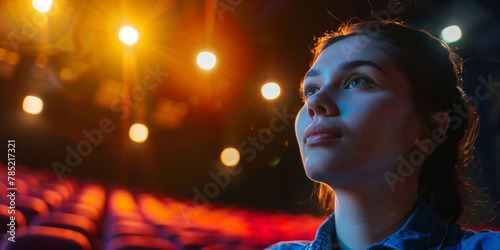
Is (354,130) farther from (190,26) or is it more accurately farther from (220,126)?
(220,126)

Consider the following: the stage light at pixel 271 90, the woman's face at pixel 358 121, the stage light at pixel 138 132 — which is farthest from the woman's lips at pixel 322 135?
the stage light at pixel 138 132

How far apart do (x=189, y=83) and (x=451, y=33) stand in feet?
4.04

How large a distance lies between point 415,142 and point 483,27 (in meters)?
0.85

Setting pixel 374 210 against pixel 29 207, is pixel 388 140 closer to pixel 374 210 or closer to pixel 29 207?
pixel 374 210

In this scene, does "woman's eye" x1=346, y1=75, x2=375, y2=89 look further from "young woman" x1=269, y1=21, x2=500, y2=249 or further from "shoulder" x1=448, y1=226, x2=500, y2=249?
"shoulder" x1=448, y1=226, x2=500, y2=249

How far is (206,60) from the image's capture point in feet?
5.20

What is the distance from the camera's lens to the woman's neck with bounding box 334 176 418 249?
0.39 metres

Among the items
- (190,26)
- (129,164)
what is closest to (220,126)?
(129,164)

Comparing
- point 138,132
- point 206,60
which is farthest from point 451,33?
point 138,132

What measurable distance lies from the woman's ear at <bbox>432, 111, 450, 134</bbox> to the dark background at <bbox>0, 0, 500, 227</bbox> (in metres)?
0.48

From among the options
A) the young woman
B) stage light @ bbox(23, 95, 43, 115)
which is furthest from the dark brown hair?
stage light @ bbox(23, 95, 43, 115)

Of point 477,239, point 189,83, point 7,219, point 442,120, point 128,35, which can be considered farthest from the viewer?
point 189,83

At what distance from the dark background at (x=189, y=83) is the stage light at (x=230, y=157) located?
1.4 inches

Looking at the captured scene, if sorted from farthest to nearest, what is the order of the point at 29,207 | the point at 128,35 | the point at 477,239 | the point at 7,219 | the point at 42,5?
1. the point at 128,35
2. the point at 42,5
3. the point at 29,207
4. the point at 7,219
5. the point at 477,239
